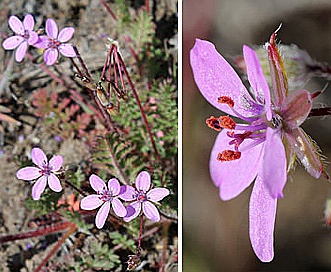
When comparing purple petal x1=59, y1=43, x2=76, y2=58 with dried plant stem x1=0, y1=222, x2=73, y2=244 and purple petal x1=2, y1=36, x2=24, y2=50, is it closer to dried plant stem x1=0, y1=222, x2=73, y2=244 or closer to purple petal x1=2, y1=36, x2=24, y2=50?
purple petal x1=2, y1=36, x2=24, y2=50

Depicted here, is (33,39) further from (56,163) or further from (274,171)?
(274,171)

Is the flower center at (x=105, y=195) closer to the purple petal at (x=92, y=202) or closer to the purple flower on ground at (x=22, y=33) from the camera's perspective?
the purple petal at (x=92, y=202)

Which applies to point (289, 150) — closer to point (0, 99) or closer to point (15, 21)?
point (15, 21)

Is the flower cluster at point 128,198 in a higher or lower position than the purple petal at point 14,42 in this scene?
lower

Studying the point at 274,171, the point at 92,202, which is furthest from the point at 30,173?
the point at 274,171

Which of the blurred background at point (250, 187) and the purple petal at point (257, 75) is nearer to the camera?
the purple petal at point (257, 75)

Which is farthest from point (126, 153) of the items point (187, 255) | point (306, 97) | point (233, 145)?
point (306, 97)

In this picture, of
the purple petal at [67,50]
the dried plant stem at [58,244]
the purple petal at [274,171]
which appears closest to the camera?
the purple petal at [274,171]

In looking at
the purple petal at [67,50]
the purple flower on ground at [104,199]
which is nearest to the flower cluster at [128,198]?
the purple flower on ground at [104,199]
